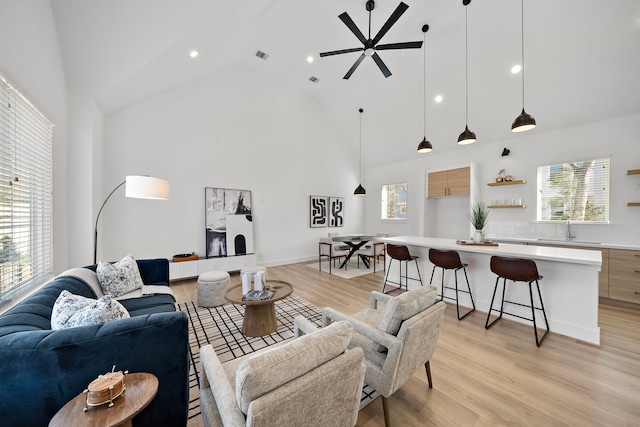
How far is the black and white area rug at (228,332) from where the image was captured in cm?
197

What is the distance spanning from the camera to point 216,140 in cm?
532

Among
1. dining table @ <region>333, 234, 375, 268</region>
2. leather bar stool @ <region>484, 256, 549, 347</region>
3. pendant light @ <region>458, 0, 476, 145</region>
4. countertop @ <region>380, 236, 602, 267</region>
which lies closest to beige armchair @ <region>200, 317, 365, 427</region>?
leather bar stool @ <region>484, 256, 549, 347</region>

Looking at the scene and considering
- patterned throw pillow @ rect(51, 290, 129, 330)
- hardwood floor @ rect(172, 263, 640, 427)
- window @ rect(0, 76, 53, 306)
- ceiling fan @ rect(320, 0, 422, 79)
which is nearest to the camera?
patterned throw pillow @ rect(51, 290, 129, 330)

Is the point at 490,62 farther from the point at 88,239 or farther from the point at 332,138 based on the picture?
the point at 88,239

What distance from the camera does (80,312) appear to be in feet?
4.68

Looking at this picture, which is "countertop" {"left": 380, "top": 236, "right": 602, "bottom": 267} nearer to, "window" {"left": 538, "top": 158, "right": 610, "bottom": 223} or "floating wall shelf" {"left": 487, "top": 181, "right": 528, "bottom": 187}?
"window" {"left": 538, "top": 158, "right": 610, "bottom": 223}

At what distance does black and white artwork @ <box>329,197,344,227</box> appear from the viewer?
736cm

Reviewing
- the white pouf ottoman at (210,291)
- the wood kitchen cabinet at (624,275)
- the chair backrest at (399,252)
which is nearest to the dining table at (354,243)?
the chair backrest at (399,252)

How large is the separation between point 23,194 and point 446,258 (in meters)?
4.58

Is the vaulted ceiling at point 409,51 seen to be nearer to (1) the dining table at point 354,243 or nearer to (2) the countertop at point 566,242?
(2) the countertop at point 566,242

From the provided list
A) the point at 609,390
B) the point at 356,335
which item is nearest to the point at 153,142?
the point at 356,335

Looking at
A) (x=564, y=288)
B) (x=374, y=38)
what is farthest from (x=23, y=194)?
(x=564, y=288)

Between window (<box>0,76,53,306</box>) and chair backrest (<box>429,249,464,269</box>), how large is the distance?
424cm

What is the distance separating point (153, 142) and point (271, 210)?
2796 millimetres
